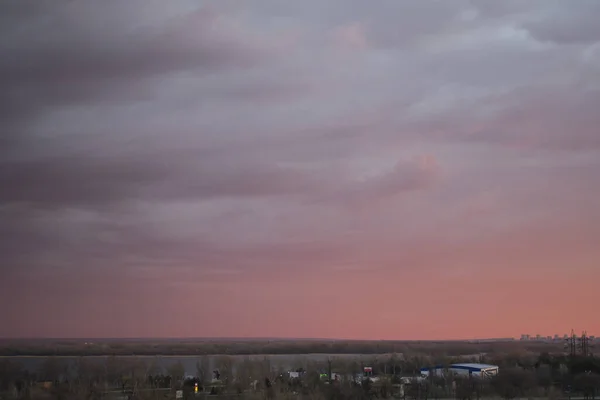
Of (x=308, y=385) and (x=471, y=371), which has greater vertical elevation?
(x=308, y=385)

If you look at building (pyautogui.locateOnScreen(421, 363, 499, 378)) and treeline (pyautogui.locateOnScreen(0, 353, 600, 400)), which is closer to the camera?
treeline (pyautogui.locateOnScreen(0, 353, 600, 400))

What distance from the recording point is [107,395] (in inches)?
2916

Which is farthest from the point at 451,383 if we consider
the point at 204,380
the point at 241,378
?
the point at 204,380

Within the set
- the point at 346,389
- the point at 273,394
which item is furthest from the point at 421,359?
the point at 273,394

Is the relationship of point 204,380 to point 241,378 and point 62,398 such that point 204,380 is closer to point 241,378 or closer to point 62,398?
point 241,378

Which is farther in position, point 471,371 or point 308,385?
point 471,371

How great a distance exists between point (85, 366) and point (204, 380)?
21195 mm

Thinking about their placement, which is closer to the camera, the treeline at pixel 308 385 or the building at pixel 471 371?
the treeline at pixel 308 385

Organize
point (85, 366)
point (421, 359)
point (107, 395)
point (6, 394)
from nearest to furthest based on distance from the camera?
point (107, 395)
point (6, 394)
point (85, 366)
point (421, 359)

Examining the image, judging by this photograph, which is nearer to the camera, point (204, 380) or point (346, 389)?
point (346, 389)

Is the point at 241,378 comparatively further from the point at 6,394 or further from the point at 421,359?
the point at 421,359

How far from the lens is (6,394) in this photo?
267 ft

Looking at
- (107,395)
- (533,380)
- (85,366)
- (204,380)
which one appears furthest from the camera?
(85,366)

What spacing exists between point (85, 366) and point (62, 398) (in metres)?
42.7
